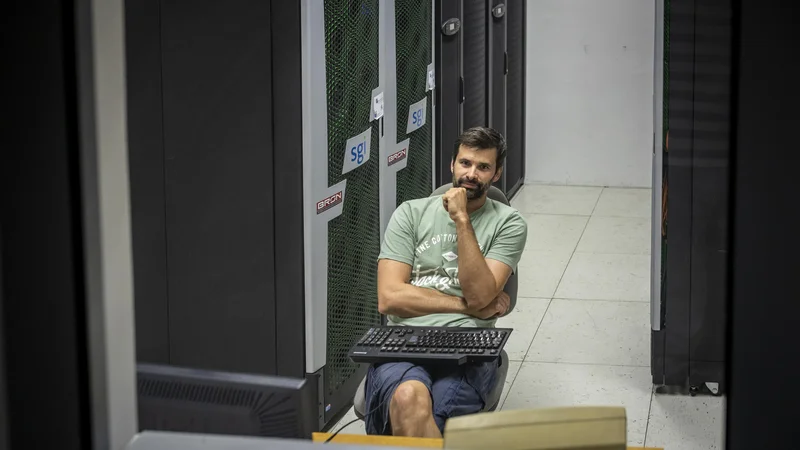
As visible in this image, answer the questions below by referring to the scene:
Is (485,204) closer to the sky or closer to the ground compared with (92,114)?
closer to the ground

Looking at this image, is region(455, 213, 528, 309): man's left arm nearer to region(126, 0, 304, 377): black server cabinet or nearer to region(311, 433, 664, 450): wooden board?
region(126, 0, 304, 377): black server cabinet

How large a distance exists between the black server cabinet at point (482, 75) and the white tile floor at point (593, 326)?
0.68 m

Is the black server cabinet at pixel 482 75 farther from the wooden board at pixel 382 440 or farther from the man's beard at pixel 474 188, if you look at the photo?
the wooden board at pixel 382 440

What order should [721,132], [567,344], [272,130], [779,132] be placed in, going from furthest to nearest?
[567,344]
[721,132]
[272,130]
[779,132]

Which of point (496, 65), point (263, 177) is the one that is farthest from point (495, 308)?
point (496, 65)

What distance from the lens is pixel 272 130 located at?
3602mm

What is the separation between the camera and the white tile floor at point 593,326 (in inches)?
172

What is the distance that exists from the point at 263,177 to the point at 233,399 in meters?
2.05

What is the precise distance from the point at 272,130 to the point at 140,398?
6.81ft

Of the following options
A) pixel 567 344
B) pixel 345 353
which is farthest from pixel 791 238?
pixel 567 344

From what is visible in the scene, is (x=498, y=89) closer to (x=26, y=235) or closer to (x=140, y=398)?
(x=140, y=398)

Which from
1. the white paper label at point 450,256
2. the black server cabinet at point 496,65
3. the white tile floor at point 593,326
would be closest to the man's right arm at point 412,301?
the white paper label at point 450,256

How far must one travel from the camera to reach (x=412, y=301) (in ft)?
11.5

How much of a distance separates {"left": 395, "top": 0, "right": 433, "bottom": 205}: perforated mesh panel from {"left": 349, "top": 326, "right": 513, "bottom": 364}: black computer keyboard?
162 centimetres
